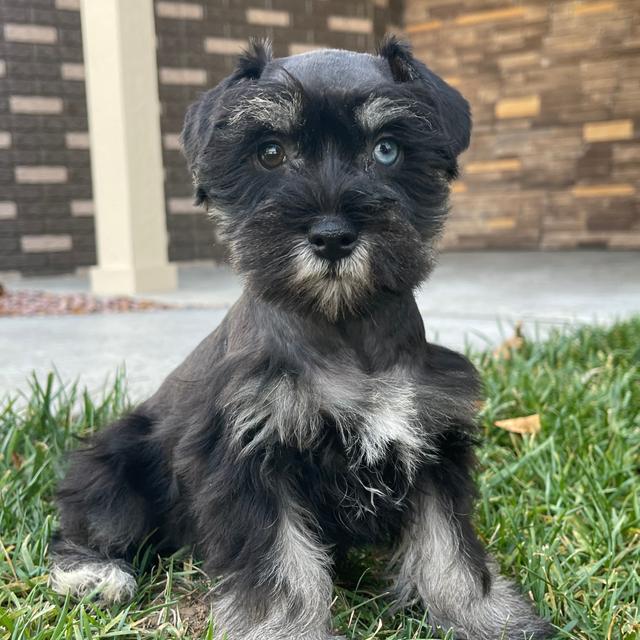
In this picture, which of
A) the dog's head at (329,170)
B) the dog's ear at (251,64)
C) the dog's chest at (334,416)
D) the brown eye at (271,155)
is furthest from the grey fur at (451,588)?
the dog's ear at (251,64)

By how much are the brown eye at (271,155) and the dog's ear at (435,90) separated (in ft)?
1.29

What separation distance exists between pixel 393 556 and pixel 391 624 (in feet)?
0.61

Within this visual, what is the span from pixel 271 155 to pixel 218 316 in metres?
4.20

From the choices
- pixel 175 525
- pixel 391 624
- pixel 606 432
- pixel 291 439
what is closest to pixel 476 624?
pixel 391 624

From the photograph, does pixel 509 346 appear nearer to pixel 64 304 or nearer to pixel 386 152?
pixel 386 152

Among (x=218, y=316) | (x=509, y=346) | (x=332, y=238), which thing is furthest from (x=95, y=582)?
(x=218, y=316)

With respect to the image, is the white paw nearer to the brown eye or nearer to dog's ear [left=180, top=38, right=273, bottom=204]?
dog's ear [left=180, top=38, right=273, bottom=204]

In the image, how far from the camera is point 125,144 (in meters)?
7.34

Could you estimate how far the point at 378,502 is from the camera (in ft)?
7.00

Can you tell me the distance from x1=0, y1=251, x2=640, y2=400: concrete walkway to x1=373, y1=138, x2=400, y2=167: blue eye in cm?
120

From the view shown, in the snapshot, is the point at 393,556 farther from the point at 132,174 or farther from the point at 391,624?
the point at 132,174

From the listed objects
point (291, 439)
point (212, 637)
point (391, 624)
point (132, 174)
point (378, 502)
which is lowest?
point (391, 624)

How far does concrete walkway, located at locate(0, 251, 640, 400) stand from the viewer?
15.1ft

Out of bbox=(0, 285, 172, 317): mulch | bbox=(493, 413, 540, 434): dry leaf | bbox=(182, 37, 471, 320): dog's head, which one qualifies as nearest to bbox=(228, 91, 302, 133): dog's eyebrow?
bbox=(182, 37, 471, 320): dog's head
